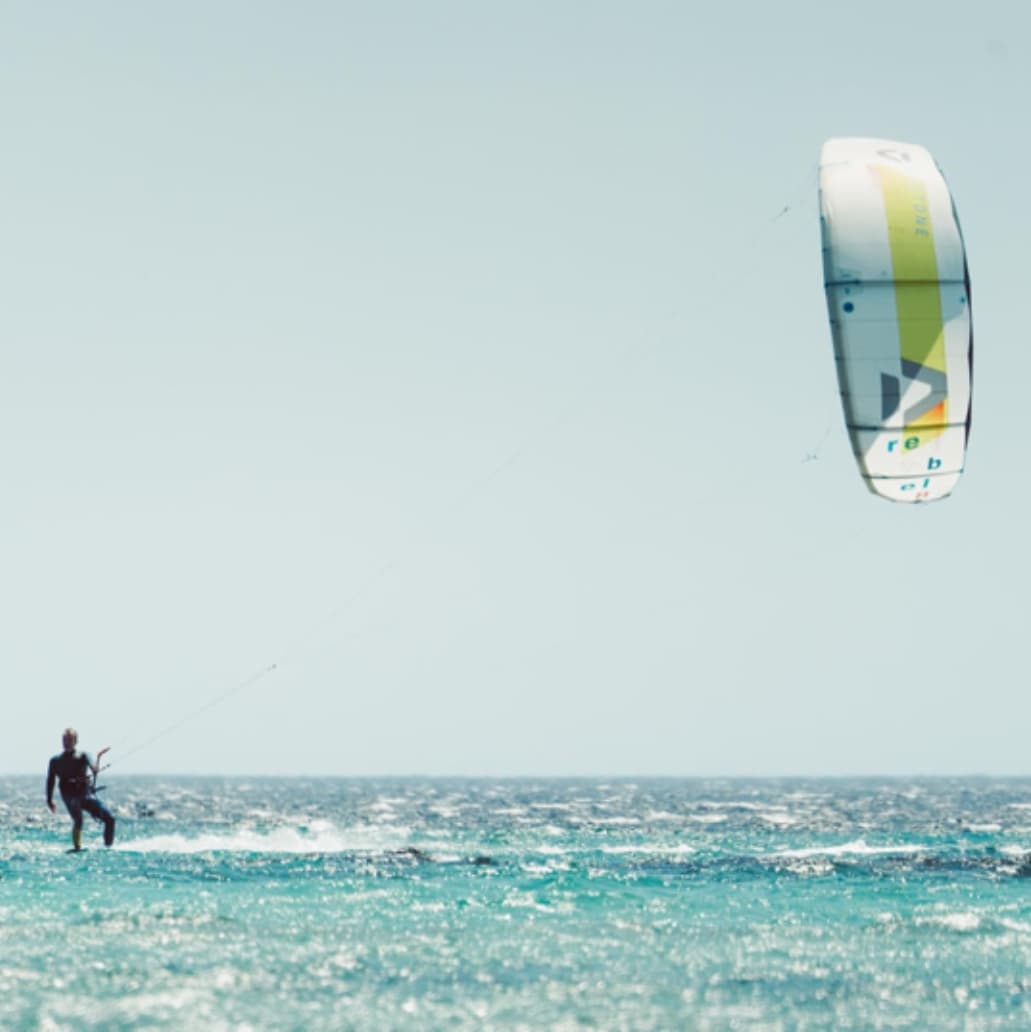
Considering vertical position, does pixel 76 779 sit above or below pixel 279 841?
above

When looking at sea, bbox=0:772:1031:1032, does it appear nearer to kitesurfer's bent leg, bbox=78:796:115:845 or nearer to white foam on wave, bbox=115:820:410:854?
white foam on wave, bbox=115:820:410:854

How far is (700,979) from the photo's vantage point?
18.3 meters

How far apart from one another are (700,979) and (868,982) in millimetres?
1947

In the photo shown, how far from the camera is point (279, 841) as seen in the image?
1800 inches

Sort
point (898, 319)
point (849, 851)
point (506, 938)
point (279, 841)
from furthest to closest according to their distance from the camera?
point (279, 841) < point (849, 851) < point (898, 319) < point (506, 938)

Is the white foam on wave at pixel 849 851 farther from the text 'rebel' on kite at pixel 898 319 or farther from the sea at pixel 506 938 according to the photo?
the text 'rebel' on kite at pixel 898 319

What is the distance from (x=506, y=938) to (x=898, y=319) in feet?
33.5

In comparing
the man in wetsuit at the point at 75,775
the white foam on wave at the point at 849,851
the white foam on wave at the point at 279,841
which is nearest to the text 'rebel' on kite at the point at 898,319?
the man in wetsuit at the point at 75,775

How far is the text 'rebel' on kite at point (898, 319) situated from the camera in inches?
890

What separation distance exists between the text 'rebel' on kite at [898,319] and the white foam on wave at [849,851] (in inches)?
722

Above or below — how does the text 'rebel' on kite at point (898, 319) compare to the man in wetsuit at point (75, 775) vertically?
above

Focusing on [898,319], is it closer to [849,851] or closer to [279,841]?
[849,851]

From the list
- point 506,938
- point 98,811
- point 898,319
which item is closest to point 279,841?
point 98,811

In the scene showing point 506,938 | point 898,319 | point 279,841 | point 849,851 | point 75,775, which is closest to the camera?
point 506,938
